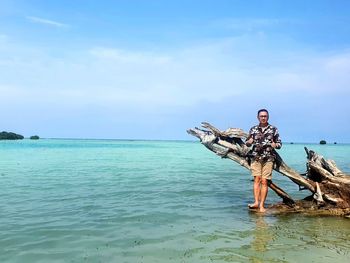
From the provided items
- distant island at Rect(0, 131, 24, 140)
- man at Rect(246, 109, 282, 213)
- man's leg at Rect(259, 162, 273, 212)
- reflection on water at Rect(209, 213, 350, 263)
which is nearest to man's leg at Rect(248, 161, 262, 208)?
man at Rect(246, 109, 282, 213)

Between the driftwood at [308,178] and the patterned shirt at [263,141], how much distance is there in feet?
1.71

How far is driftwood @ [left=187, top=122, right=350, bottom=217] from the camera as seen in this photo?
12.1 meters

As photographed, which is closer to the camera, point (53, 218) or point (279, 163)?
point (53, 218)

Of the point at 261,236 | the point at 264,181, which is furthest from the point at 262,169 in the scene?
the point at 261,236

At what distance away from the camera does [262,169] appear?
40.5 ft

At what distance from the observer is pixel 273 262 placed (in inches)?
282

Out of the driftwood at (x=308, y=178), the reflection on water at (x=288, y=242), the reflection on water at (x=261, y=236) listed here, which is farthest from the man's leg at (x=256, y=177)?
the reflection on water at (x=261, y=236)

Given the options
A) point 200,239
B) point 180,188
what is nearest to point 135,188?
point 180,188

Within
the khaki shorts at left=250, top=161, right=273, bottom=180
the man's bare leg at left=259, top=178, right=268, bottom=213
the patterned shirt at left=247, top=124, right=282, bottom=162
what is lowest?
the man's bare leg at left=259, top=178, right=268, bottom=213

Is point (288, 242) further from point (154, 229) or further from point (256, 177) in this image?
point (256, 177)

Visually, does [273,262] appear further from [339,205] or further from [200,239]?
[339,205]

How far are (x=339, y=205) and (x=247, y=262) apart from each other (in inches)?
239

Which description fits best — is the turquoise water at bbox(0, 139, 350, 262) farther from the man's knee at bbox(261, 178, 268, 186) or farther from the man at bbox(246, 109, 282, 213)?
the man's knee at bbox(261, 178, 268, 186)

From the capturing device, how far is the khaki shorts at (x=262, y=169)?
12.3 meters
